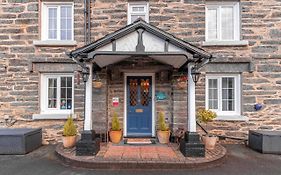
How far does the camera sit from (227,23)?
27.7 feet

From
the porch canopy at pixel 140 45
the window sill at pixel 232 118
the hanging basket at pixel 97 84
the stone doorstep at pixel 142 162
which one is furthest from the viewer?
the window sill at pixel 232 118

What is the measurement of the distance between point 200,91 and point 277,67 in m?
3.03

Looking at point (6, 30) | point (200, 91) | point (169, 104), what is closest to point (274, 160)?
point (200, 91)

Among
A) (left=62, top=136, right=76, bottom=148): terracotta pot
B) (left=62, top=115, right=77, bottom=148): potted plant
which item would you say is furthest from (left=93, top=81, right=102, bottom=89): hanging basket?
(left=62, top=136, right=76, bottom=148): terracotta pot

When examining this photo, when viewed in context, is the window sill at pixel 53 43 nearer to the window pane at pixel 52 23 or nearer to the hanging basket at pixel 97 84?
the window pane at pixel 52 23

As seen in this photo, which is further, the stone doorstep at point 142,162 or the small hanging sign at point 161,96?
the small hanging sign at point 161,96

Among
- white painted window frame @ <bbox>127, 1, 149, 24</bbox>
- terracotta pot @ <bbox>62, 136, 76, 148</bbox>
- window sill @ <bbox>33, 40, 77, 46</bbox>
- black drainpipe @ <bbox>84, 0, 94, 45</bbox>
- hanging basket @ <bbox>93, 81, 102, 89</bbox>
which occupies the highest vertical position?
white painted window frame @ <bbox>127, 1, 149, 24</bbox>

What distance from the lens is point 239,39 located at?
323 inches

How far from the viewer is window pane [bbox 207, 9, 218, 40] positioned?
8.45m

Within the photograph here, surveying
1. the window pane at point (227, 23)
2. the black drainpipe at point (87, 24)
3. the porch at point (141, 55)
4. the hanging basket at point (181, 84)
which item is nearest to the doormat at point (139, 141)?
the porch at point (141, 55)

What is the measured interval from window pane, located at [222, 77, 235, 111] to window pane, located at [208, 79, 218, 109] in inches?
10.7

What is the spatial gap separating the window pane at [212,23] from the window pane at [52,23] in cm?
611

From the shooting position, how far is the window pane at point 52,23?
8453 millimetres

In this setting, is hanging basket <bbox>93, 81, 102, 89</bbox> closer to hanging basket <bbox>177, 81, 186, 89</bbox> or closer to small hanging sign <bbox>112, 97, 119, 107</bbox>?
small hanging sign <bbox>112, 97, 119, 107</bbox>
